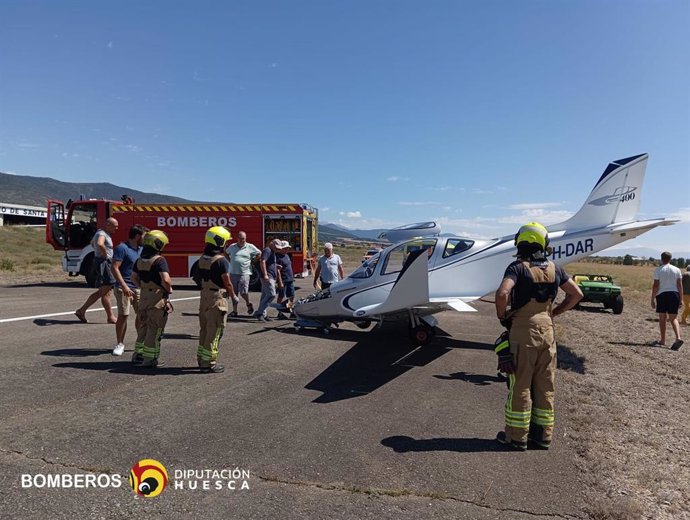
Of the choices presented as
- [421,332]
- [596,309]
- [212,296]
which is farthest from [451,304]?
[596,309]

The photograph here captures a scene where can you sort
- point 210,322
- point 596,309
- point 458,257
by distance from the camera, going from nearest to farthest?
point 210,322, point 458,257, point 596,309

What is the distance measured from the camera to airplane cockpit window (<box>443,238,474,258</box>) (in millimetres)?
8664

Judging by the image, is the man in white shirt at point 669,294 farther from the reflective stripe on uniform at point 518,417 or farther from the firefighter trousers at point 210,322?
the firefighter trousers at point 210,322

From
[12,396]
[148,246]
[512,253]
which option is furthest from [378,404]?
[512,253]

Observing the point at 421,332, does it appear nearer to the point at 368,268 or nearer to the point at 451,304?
the point at 451,304

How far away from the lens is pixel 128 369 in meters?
6.02

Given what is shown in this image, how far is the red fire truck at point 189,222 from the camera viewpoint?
16578 millimetres

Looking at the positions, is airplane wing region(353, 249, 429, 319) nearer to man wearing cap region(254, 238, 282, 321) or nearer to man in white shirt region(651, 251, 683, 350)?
man wearing cap region(254, 238, 282, 321)

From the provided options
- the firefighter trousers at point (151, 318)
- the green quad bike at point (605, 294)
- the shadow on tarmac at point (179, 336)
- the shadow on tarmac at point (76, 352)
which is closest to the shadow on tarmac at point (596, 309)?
the green quad bike at point (605, 294)

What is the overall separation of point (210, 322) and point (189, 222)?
39.3 ft

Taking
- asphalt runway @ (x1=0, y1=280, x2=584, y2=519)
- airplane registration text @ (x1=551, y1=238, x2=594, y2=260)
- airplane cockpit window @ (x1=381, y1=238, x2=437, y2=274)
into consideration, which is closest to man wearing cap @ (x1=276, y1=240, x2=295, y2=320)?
airplane cockpit window @ (x1=381, y1=238, x2=437, y2=274)

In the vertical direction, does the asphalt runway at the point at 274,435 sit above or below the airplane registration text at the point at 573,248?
below

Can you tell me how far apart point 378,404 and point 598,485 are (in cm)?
232

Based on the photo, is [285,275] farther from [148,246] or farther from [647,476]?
[647,476]
